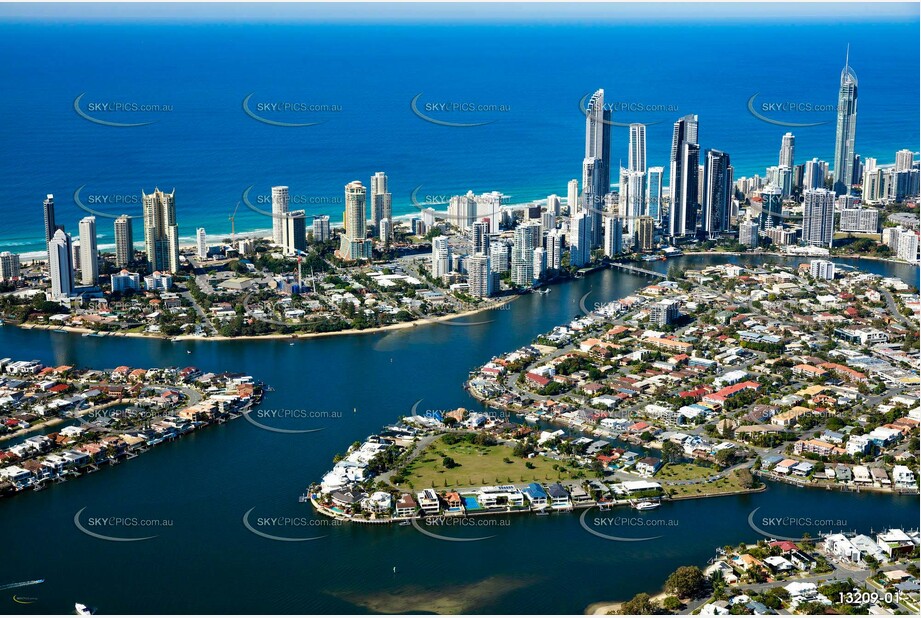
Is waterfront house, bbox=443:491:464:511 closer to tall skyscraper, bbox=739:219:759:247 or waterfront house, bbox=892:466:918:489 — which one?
waterfront house, bbox=892:466:918:489

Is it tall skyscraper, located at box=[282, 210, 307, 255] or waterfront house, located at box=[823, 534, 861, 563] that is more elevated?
tall skyscraper, located at box=[282, 210, 307, 255]

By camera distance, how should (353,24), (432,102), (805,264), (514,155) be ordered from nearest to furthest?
(805,264) < (514,155) < (432,102) < (353,24)

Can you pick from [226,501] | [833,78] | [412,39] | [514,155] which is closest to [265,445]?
[226,501]

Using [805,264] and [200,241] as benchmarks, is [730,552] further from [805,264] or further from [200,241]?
[200,241]

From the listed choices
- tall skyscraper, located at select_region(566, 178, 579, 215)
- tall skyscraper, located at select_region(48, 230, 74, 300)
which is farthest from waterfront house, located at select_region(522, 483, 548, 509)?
tall skyscraper, located at select_region(566, 178, 579, 215)

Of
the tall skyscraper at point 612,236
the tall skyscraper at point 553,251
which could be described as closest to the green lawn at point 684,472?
the tall skyscraper at point 553,251

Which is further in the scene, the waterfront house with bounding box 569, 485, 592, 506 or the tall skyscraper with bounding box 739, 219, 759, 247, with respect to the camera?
the tall skyscraper with bounding box 739, 219, 759, 247
